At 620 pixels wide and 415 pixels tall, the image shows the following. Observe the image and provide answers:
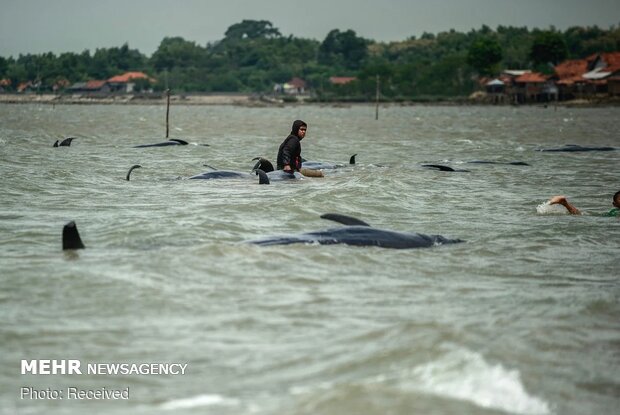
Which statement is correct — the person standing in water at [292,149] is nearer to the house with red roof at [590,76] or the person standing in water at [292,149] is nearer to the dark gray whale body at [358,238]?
the dark gray whale body at [358,238]

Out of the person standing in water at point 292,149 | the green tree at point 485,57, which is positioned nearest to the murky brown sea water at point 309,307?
the person standing in water at point 292,149

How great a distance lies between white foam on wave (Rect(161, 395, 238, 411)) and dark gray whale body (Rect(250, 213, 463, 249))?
5218 mm

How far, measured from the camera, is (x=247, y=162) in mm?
29547

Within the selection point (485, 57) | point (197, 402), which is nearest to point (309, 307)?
point (197, 402)

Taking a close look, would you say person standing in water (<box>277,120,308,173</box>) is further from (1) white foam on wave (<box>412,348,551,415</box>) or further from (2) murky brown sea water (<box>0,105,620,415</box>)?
(1) white foam on wave (<box>412,348,551,415</box>)

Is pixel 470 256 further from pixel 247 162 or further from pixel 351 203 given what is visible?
pixel 247 162

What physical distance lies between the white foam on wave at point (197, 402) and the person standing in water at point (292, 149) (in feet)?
43.6

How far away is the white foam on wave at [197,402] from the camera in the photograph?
262 inches

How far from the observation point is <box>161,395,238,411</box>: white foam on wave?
262 inches

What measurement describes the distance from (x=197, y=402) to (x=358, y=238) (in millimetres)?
5771

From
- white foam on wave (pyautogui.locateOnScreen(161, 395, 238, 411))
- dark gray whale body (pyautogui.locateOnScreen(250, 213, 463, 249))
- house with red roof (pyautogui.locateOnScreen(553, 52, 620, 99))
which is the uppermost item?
house with red roof (pyautogui.locateOnScreen(553, 52, 620, 99))

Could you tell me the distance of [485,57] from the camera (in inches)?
6983

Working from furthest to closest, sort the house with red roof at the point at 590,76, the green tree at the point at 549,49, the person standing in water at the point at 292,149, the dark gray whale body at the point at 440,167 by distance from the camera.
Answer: the green tree at the point at 549,49, the house with red roof at the point at 590,76, the dark gray whale body at the point at 440,167, the person standing in water at the point at 292,149

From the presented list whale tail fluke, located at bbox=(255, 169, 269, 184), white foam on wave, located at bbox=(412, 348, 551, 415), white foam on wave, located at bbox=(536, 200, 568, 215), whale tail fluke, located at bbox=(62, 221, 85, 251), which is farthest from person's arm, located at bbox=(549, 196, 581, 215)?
white foam on wave, located at bbox=(412, 348, 551, 415)
